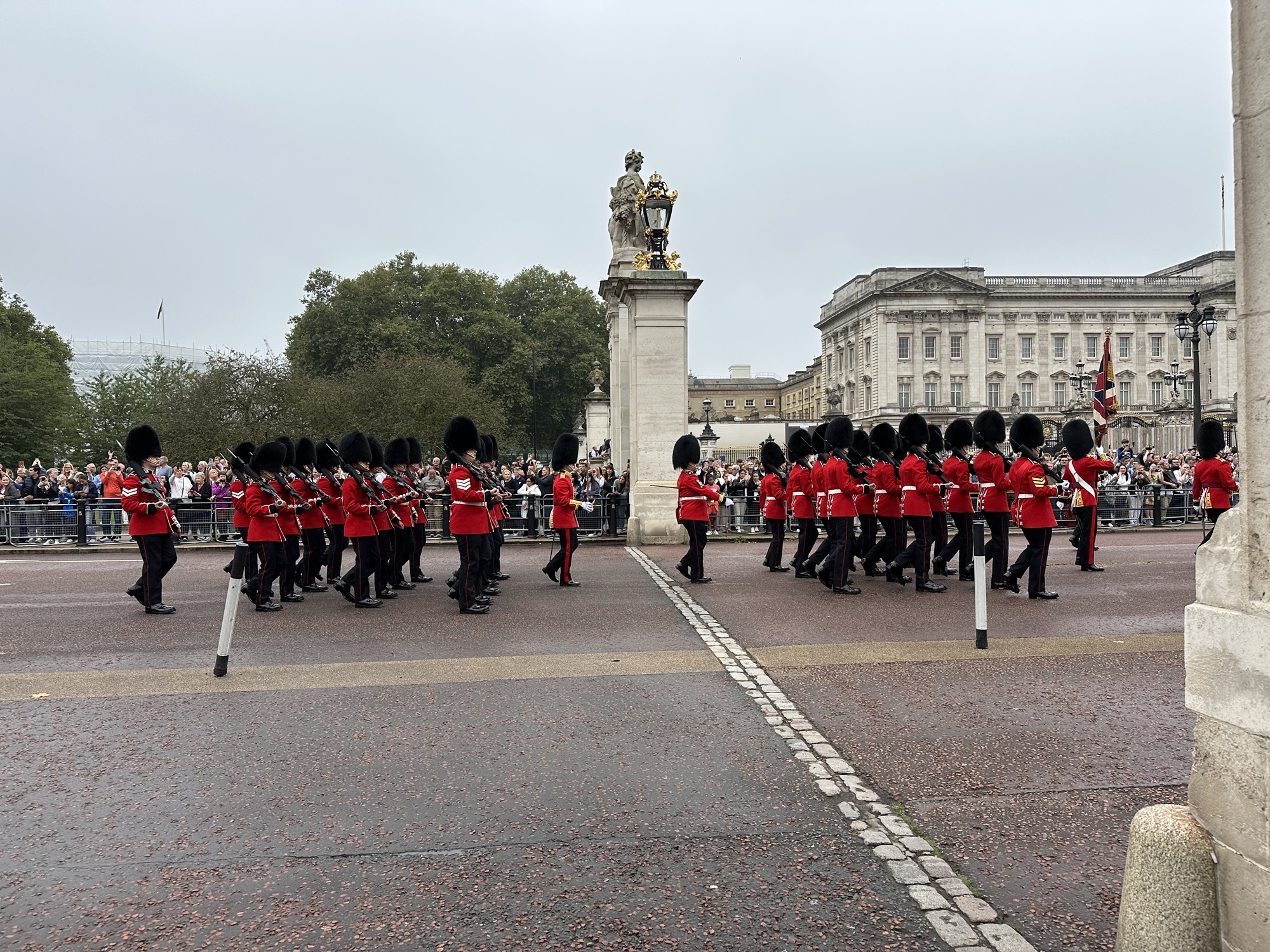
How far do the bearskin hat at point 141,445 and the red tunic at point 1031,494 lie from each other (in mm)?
9383

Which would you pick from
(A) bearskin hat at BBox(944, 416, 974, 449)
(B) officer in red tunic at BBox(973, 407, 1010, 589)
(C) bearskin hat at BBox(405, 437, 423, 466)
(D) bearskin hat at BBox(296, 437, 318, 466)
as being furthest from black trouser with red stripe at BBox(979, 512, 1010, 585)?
(D) bearskin hat at BBox(296, 437, 318, 466)

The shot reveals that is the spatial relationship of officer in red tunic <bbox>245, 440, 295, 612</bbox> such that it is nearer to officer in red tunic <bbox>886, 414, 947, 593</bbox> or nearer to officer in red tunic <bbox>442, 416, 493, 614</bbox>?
officer in red tunic <bbox>442, 416, 493, 614</bbox>

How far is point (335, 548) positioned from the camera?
13.4 metres

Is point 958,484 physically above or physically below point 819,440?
below

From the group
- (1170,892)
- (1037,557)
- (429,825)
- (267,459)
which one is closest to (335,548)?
(267,459)

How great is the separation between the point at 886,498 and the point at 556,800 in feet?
29.2

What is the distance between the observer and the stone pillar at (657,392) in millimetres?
19359

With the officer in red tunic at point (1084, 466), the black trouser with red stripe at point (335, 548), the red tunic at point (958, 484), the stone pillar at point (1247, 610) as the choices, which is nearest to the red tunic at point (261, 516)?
the black trouser with red stripe at point (335, 548)

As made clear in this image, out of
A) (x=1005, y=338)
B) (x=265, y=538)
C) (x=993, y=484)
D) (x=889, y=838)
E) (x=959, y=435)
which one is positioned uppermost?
(x=1005, y=338)

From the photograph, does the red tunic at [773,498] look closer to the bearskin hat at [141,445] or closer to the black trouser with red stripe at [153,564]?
the black trouser with red stripe at [153,564]

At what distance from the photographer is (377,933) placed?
11.2ft

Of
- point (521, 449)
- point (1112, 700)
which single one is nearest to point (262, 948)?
point (1112, 700)

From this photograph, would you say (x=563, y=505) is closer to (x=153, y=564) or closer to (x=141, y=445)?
(x=153, y=564)

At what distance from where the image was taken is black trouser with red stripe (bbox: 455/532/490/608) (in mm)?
10586
